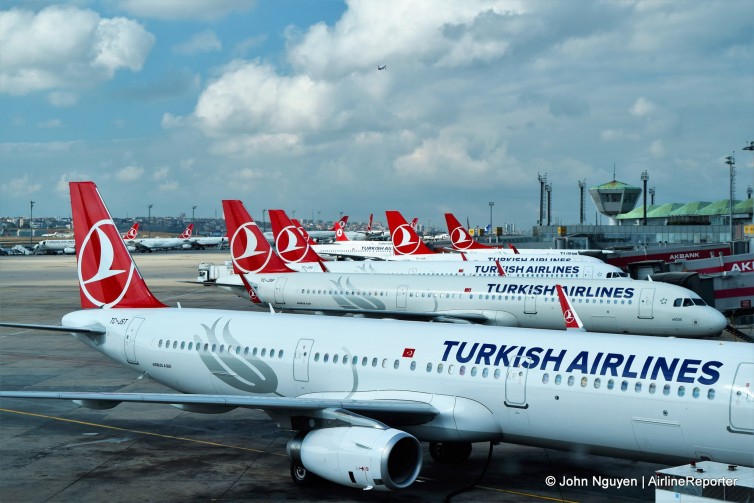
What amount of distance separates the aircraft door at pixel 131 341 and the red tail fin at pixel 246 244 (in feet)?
70.1

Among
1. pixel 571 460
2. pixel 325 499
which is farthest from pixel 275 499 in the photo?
pixel 571 460

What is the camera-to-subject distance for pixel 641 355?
17391mm

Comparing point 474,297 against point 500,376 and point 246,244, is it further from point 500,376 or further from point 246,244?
point 500,376

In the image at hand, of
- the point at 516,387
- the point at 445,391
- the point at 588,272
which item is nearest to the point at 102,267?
the point at 445,391

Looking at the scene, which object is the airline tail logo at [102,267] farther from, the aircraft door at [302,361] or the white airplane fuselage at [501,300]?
the white airplane fuselage at [501,300]

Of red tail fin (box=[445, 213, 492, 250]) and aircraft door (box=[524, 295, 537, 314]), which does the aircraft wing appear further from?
red tail fin (box=[445, 213, 492, 250])

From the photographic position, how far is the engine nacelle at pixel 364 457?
16469 mm

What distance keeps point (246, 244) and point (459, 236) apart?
1856 inches

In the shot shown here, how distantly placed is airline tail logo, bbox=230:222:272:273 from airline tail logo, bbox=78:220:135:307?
20461mm

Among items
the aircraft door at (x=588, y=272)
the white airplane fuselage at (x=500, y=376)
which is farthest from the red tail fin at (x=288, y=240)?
the white airplane fuselage at (x=500, y=376)

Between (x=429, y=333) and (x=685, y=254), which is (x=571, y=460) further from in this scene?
(x=685, y=254)

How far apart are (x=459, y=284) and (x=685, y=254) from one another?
102ft

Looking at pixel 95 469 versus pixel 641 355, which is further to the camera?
pixel 95 469

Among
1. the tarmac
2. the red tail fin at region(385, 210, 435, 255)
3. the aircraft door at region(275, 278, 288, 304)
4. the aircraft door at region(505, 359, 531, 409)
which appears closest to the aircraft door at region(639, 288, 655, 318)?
the tarmac
